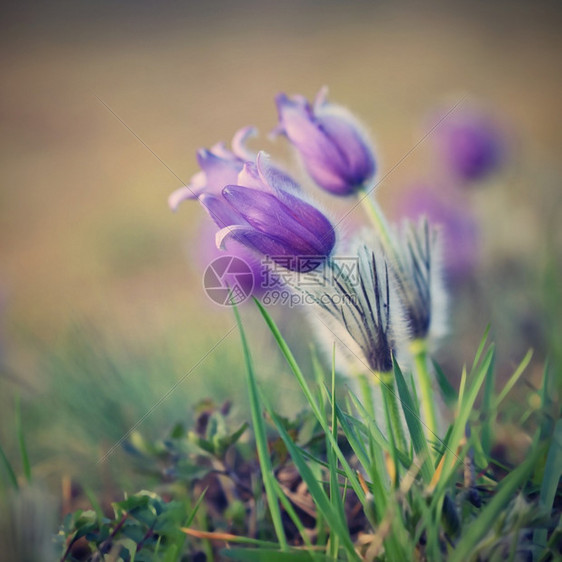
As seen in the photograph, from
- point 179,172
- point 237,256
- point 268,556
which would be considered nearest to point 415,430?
point 268,556

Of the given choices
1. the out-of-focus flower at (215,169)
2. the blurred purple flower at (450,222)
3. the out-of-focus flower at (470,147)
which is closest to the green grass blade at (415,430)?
the out-of-focus flower at (215,169)

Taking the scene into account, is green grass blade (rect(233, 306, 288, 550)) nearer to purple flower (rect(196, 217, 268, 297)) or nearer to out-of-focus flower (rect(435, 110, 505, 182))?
purple flower (rect(196, 217, 268, 297))

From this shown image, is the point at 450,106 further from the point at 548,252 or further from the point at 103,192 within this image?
the point at 103,192

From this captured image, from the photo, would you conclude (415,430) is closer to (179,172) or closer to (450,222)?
(450,222)

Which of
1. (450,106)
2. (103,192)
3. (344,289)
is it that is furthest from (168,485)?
(103,192)

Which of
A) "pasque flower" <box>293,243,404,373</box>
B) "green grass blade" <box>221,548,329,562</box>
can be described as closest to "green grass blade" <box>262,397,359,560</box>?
"green grass blade" <box>221,548,329,562</box>

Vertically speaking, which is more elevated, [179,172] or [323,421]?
[179,172]
